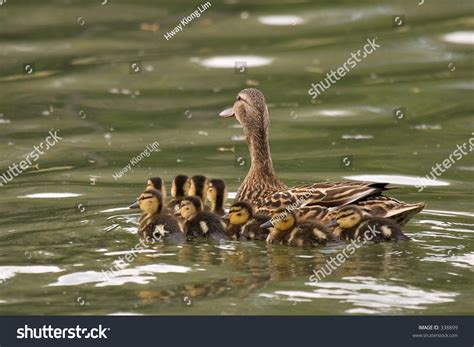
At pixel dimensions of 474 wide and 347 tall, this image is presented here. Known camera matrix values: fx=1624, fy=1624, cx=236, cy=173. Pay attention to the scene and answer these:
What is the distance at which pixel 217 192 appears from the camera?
476 inches

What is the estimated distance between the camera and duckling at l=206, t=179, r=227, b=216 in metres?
12.1

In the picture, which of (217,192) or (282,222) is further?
(217,192)

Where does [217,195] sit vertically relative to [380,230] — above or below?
above

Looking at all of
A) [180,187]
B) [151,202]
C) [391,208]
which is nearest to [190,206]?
[151,202]

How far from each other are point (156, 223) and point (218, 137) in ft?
14.0

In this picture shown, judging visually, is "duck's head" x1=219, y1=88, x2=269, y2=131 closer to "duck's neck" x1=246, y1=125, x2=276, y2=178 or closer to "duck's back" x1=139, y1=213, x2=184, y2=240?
"duck's neck" x1=246, y1=125, x2=276, y2=178

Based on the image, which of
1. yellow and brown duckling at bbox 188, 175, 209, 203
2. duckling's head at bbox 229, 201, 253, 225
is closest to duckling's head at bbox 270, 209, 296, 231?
duckling's head at bbox 229, 201, 253, 225

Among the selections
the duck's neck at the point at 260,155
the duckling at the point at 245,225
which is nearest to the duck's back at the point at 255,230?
the duckling at the point at 245,225

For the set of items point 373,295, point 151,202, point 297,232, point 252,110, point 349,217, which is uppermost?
point 252,110

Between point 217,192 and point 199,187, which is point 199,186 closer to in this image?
point 199,187

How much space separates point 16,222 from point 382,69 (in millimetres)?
6477

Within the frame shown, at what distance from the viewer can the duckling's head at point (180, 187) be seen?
12.6m

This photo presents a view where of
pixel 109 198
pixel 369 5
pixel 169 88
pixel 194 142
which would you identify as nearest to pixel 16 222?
pixel 109 198

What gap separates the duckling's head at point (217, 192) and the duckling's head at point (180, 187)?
0.43m
